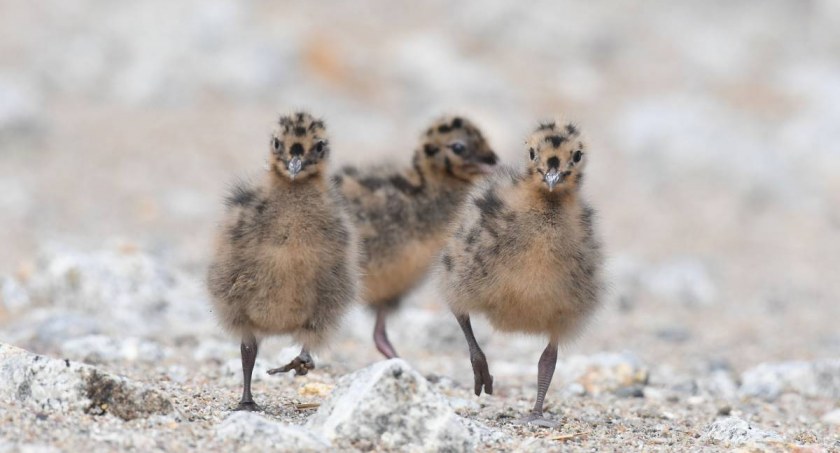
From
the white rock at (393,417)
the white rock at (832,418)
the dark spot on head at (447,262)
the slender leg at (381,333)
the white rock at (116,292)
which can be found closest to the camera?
the white rock at (393,417)

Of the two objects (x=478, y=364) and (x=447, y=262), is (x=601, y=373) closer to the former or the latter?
(x=478, y=364)

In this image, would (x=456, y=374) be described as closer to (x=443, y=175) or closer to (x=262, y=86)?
(x=443, y=175)

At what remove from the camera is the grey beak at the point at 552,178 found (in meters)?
5.77

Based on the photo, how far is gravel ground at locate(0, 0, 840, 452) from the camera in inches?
250

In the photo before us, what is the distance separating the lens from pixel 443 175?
7.96 m

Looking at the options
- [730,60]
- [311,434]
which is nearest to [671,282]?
[311,434]

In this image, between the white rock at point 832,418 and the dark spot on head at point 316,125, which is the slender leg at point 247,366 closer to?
the dark spot on head at point 316,125

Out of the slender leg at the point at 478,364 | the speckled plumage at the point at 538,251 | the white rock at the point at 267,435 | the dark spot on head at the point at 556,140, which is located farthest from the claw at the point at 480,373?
the white rock at the point at 267,435

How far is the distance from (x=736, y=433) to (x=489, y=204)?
1.52 m

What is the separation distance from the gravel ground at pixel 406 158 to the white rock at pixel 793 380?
19 millimetres

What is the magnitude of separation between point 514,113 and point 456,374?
774cm

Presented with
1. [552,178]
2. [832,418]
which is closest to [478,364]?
[552,178]

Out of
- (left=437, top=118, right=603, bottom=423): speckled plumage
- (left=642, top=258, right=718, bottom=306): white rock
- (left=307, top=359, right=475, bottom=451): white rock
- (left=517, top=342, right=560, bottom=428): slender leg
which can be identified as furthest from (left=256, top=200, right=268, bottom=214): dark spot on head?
(left=642, top=258, right=718, bottom=306): white rock

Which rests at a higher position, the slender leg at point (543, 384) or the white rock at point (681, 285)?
the white rock at point (681, 285)
